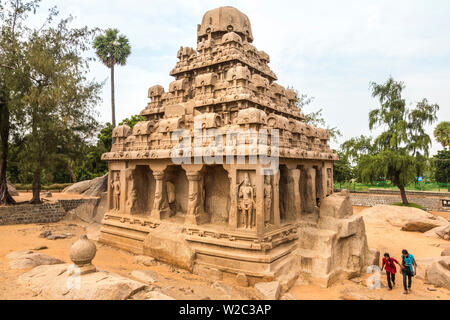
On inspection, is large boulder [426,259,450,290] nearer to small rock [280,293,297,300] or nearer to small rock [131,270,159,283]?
small rock [280,293,297,300]

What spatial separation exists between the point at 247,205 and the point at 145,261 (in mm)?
3923

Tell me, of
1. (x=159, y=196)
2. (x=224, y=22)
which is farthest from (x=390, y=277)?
(x=224, y=22)

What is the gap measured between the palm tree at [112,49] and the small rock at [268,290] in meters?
33.7

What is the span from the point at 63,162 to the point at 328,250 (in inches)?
664

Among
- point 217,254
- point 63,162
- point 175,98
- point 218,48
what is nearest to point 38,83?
point 63,162

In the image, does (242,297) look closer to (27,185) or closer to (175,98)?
(175,98)

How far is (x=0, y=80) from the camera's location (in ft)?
50.8

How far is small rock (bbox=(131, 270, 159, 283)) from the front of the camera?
6988 mm

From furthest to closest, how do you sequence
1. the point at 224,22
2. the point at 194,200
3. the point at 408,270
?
the point at 224,22 < the point at 194,200 < the point at 408,270

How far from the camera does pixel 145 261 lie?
8.48m

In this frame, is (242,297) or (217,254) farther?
(217,254)

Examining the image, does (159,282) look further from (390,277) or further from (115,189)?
(390,277)

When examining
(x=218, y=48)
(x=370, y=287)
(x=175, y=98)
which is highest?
(x=218, y=48)

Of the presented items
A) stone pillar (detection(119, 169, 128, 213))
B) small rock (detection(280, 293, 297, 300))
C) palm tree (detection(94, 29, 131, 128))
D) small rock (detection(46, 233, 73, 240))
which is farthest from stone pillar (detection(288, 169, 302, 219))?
palm tree (detection(94, 29, 131, 128))
